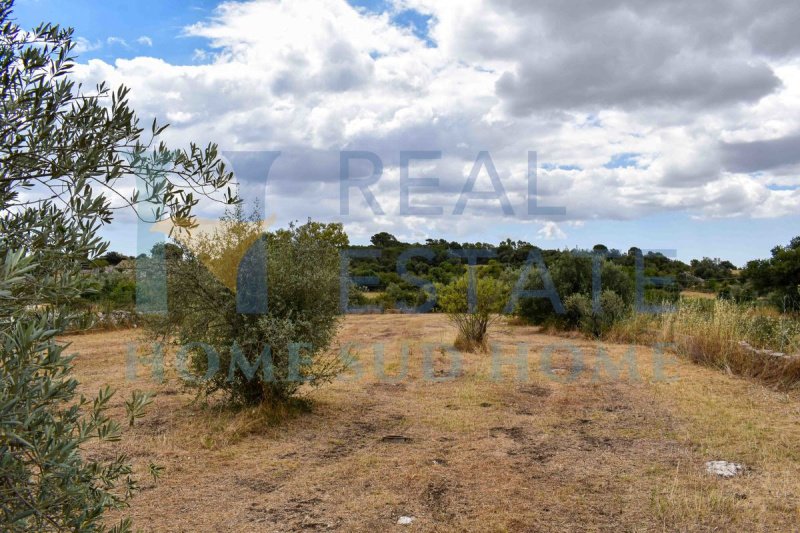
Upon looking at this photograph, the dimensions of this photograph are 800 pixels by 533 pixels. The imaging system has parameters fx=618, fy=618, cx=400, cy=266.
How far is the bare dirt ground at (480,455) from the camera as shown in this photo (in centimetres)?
440

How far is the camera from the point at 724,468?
532 centimetres

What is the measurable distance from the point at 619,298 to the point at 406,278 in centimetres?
815

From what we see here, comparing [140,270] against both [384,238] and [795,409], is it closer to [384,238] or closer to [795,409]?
[795,409]

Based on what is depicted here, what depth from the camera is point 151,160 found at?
8.73 feet

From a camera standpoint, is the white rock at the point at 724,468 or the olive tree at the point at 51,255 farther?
the white rock at the point at 724,468

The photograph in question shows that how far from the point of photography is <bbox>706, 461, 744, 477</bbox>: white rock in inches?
204

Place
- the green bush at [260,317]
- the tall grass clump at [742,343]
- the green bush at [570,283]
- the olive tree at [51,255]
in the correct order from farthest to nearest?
the green bush at [570,283] → the tall grass clump at [742,343] → the green bush at [260,317] → the olive tree at [51,255]

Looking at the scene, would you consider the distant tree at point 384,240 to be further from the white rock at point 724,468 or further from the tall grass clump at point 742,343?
the white rock at point 724,468

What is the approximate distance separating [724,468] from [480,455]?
6.87 feet

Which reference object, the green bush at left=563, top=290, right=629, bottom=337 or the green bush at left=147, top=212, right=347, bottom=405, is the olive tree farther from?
the green bush at left=563, top=290, right=629, bottom=337

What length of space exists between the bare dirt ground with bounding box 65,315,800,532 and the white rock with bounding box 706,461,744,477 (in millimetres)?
118

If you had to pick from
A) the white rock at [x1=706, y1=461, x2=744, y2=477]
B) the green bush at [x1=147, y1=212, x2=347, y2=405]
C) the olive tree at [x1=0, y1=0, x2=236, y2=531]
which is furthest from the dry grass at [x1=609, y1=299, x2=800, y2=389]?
the olive tree at [x1=0, y1=0, x2=236, y2=531]

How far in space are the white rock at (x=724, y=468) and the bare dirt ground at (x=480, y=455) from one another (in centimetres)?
12

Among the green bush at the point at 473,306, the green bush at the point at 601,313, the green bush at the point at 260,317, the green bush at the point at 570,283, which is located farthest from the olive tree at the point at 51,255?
the green bush at the point at 570,283
